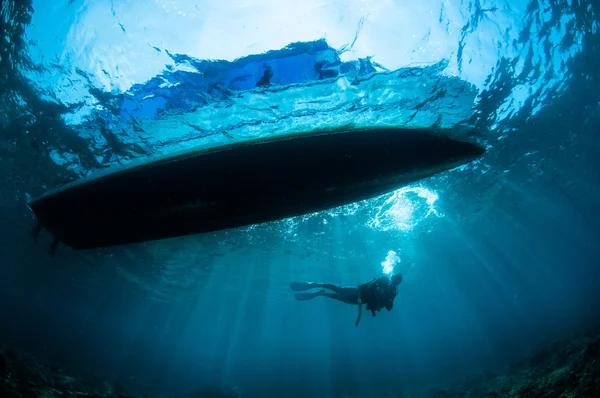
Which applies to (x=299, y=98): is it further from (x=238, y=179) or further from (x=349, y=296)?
(x=349, y=296)

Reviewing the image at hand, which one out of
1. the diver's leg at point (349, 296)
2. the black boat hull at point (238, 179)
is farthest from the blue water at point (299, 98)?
the diver's leg at point (349, 296)

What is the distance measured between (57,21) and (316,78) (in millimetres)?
5650

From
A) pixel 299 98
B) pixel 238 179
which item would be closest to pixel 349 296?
pixel 299 98

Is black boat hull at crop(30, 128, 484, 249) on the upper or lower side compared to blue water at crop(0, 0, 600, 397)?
lower

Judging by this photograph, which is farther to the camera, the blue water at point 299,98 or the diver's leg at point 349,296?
the diver's leg at point 349,296

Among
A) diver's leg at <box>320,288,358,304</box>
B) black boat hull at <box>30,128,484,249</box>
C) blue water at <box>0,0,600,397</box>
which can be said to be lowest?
black boat hull at <box>30,128,484,249</box>

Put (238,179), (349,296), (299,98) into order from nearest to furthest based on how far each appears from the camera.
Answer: (238,179)
(299,98)
(349,296)

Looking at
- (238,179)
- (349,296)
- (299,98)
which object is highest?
(299,98)

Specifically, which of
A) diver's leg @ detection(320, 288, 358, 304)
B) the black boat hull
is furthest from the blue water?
diver's leg @ detection(320, 288, 358, 304)

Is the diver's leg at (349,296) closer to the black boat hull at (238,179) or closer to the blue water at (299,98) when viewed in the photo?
the blue water at (299,98)

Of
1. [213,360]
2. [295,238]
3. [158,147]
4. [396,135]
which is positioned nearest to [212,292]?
[295,238]

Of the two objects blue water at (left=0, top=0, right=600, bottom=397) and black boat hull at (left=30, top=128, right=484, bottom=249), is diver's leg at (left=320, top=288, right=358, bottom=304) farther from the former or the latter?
black boat hull at (left=30, top=128, right=484, bottom=249)

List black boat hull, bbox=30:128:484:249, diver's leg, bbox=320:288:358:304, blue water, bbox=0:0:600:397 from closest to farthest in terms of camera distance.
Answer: black boat hull, bbox=30:128:484:249
blue water, bbox=0:0:600:397
diver's leg, bbox=320:288:358:304

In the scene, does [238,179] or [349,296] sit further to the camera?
→ [349,296]
